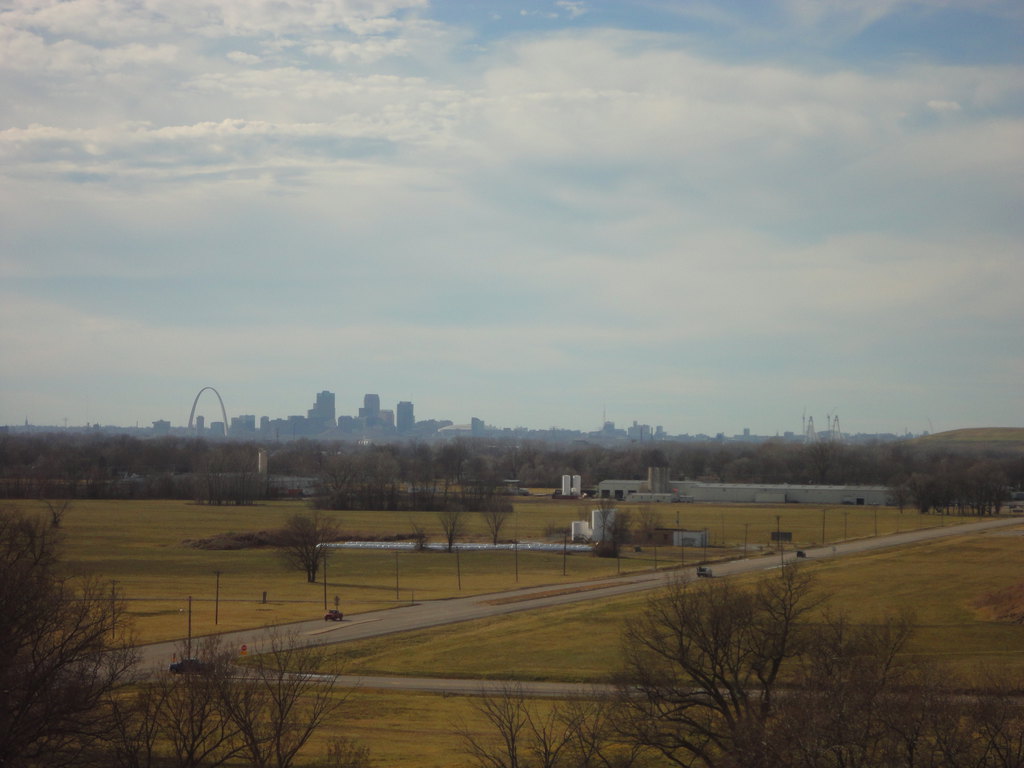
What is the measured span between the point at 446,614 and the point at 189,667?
1077 inches

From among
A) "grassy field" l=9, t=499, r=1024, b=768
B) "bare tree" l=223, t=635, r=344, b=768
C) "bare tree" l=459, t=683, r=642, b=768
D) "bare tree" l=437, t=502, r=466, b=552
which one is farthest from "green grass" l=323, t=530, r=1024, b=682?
"bare tree" l=437, t=502, r=466, b=552

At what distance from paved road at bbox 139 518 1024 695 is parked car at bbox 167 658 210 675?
9.70ft

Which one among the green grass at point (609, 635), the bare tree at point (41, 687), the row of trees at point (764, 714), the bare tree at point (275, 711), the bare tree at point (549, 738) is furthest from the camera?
the green grass at point (609, 635)

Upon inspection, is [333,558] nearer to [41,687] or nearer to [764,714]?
[764,714]

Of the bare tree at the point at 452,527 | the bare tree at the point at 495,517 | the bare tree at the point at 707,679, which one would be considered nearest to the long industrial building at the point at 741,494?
the bare tree at the point at 495,517

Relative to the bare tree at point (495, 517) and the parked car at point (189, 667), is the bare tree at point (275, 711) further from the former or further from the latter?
the bare tree at point (495, 517)

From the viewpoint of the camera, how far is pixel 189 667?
96.0 feet

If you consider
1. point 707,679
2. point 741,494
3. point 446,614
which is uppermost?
point 707,679

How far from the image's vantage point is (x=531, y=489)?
191 m

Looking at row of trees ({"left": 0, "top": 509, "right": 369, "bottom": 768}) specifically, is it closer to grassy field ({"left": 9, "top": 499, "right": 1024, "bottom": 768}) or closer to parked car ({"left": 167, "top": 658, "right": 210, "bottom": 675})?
parked car ({"left": 167, "top": 658, "right": 210, "bottom": 675})

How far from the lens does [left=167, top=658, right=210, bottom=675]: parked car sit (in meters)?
27.2

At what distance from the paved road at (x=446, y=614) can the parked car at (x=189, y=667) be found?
2956mm

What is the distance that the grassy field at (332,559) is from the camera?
196 ft

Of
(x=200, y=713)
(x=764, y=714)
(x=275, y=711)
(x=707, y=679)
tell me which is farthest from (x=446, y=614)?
(x=200, y=713)
